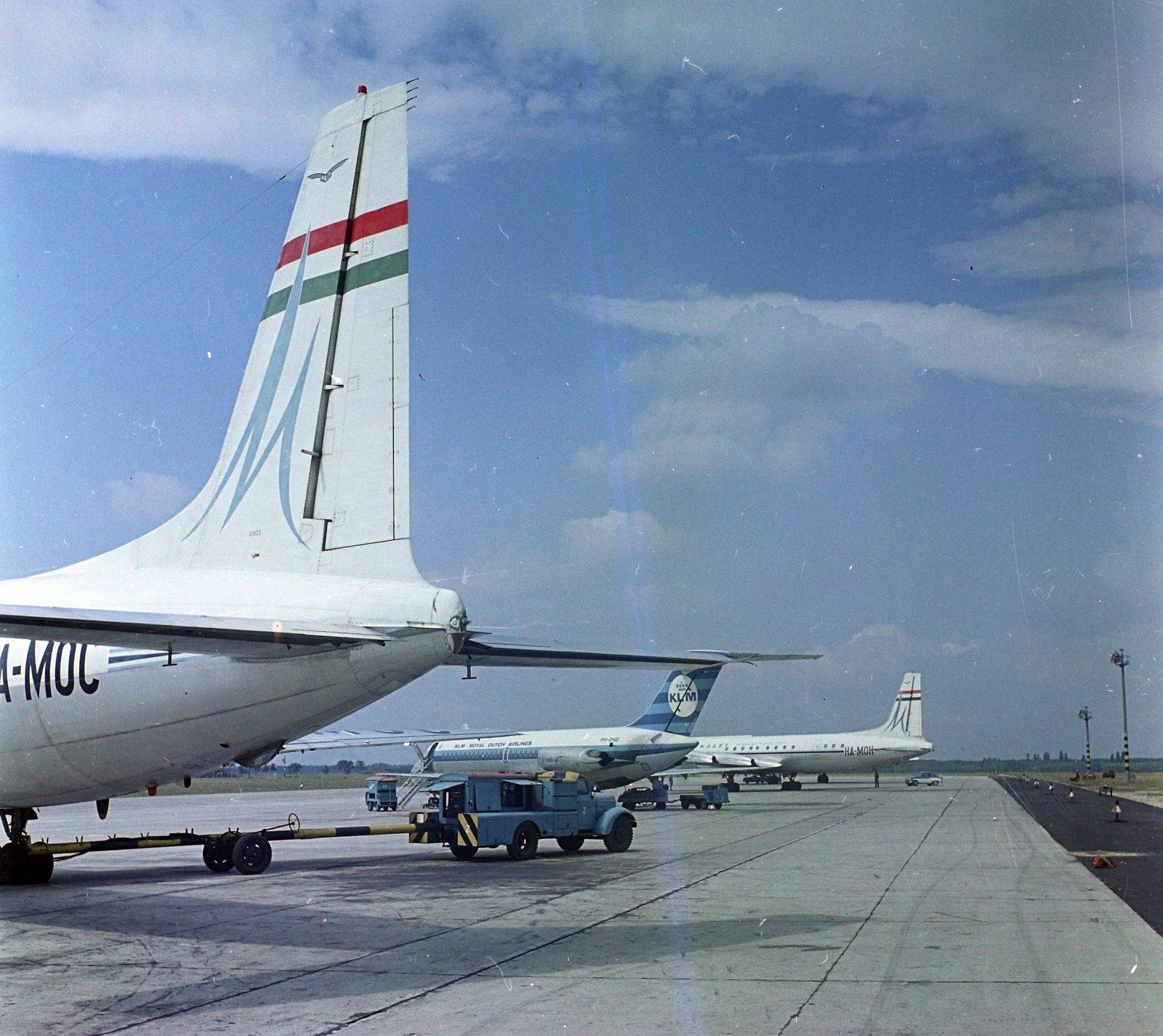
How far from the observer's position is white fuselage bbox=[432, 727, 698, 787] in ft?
143

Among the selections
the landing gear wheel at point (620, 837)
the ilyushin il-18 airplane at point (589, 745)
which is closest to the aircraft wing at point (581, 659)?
the landing gear wheel at point (620, 837)

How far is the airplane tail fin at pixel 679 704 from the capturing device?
4778 cm

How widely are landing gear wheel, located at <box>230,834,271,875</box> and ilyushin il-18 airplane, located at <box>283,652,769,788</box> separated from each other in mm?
19113

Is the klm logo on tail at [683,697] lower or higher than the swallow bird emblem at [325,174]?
lower

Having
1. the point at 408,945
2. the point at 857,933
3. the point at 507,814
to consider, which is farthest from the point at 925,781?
the point at 408,945

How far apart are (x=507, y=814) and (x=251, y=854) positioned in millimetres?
5818

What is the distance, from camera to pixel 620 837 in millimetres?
26906

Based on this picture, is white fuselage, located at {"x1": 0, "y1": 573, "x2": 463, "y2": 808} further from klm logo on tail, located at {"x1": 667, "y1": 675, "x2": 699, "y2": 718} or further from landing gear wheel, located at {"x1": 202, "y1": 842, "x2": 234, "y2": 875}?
klm logo on tail, located at {"x1": 667, "y1": 675, "x2": 699, "y2": 718}

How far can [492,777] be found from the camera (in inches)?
967

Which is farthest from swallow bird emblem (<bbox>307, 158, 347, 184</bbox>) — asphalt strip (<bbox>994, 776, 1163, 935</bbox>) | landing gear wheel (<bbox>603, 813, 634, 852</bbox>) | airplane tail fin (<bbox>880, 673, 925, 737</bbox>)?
airplane tail fin (<bbox>880, 673, 925, 737</bbox>)

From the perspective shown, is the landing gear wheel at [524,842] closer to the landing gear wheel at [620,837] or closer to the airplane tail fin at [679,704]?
the landing gear wheel at [620,837]

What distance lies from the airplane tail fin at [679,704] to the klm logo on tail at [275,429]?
34.4 meters

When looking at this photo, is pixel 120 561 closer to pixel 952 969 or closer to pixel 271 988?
pixel 271 988

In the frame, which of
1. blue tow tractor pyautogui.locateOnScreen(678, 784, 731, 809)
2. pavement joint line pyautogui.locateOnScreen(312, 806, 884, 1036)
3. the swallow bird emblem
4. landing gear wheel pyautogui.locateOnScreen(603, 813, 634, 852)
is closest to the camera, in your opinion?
pavement joint line pyautogui.locateOnScreen(312, 806, 884, 1036)
